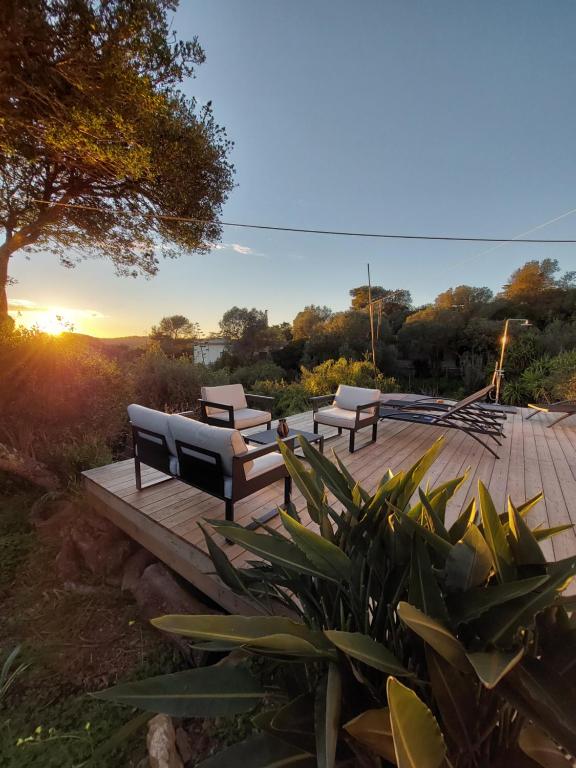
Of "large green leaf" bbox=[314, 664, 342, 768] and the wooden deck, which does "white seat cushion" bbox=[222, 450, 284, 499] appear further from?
"large green leaf" bbox=[314, 664, 342, 768]

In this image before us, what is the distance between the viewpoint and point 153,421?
2580 mm

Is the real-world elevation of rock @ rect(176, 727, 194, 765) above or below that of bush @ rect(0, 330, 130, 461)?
below

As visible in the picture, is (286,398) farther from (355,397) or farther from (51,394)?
(51,394)

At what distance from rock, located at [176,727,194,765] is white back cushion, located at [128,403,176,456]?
63.6 inches

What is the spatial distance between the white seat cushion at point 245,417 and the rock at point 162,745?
2.77 metres

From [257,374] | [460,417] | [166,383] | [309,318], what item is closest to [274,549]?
[460,417]

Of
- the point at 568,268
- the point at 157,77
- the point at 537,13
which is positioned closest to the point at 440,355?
the point at 568,268

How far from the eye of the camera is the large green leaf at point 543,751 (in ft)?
1.98

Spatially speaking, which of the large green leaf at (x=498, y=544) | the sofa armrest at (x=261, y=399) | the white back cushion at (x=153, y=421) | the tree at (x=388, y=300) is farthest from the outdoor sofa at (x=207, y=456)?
the tree at (x=388, y=300)

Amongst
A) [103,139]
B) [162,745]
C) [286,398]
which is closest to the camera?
[162,745]

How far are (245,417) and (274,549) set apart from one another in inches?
130

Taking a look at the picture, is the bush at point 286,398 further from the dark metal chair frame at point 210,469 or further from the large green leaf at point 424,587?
the large green leaf at point 424,587

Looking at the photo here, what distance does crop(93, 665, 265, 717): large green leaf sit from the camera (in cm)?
64

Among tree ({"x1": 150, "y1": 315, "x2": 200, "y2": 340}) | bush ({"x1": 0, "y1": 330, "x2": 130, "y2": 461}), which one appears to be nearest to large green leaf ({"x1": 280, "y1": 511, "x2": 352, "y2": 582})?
bush ({"x1": 0, "y1": 330, "x2": 130, "y2": 461})
